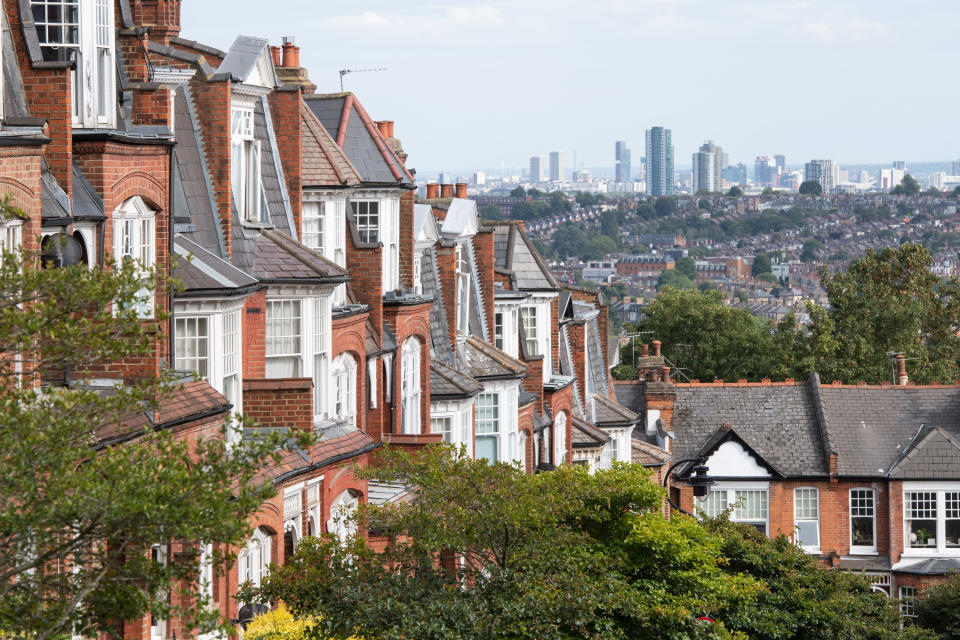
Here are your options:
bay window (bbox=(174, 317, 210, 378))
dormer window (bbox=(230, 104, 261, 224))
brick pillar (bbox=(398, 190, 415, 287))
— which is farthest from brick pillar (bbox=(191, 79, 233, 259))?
brick pillar (bbox=(398, 190, 415, 287))

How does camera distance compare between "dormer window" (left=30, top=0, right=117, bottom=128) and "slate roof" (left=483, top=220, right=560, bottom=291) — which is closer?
"dormer window" (left=30, top=0, right=117, bottom=128)

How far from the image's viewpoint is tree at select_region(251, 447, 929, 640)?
61.3ft

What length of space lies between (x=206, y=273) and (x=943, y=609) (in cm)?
3272

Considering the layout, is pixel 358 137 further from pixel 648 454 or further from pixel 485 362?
pixel 648 454

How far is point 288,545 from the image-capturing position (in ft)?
78.3

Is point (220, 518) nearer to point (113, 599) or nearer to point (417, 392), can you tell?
point (113, 599)

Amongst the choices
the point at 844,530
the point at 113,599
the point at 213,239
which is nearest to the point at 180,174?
the point at 213,239

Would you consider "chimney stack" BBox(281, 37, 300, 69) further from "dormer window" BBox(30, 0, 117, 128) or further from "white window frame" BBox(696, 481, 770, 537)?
"white window frame" BBox(696, 481, 770, 537)

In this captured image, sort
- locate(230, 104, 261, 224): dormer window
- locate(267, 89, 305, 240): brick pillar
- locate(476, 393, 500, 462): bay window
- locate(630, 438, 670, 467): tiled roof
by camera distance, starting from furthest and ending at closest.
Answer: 1. locate(630, 438, 670, 467): tiled roof
2. locate(476, 393, 500, 462): bay window
3. locate(267, 89, 305, 240): brick pillar
4. locate(230, 104, 261, 224): dormer window

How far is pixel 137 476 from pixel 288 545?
13404 mm

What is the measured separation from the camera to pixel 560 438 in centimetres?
4619

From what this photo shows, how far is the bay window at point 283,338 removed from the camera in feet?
81.5

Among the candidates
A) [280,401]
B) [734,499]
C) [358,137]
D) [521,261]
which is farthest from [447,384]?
[734,499]

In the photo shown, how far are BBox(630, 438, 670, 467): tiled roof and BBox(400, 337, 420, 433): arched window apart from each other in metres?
24.9
